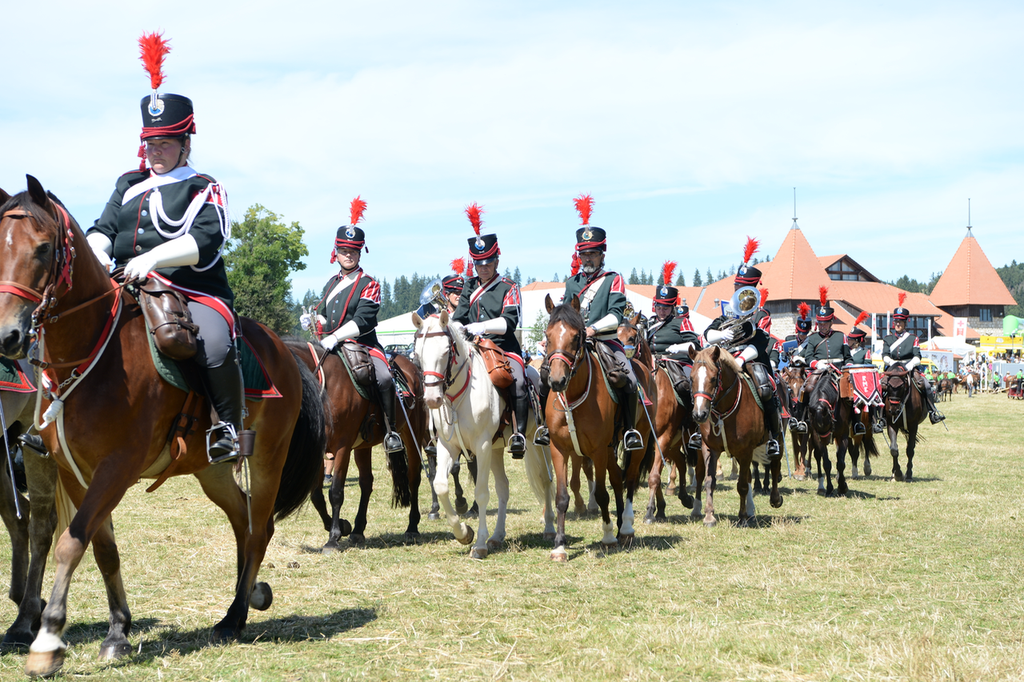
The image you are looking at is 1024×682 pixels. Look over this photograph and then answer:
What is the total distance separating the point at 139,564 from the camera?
28.1 ft

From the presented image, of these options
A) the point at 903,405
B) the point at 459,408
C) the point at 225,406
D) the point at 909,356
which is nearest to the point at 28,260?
the point at 225,406

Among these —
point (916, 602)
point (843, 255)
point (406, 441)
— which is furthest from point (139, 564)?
point (843, 255)

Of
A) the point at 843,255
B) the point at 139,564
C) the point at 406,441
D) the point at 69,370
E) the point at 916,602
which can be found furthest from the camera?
the point at 843,255

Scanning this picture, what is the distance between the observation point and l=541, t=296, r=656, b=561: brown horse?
29.7 feet

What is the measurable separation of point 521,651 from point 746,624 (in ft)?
5.61

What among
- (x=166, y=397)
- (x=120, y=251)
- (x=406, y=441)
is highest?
(x=120, y=251)

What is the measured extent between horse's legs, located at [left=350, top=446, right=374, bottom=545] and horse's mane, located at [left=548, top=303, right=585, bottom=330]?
3038 mm

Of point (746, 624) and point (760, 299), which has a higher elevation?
point (760, 299)

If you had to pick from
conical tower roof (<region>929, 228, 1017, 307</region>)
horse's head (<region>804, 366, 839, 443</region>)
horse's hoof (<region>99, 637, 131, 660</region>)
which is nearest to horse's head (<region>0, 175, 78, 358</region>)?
horse's hoof (<region>99, 637, 131, 660</region>)

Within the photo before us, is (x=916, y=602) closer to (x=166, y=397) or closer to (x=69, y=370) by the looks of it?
(x=166, y=397)

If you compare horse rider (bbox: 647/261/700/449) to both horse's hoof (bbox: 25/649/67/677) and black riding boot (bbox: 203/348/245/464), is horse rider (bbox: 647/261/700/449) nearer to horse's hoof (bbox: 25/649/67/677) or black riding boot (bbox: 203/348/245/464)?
black riding boot (bbox: 203/348/245/464)

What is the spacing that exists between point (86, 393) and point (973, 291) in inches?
4484

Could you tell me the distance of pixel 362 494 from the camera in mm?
10469

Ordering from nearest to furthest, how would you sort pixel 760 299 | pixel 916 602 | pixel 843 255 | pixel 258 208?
pixel 916 602, pixel 760 299, pixel 258 208, pixel 843 255
